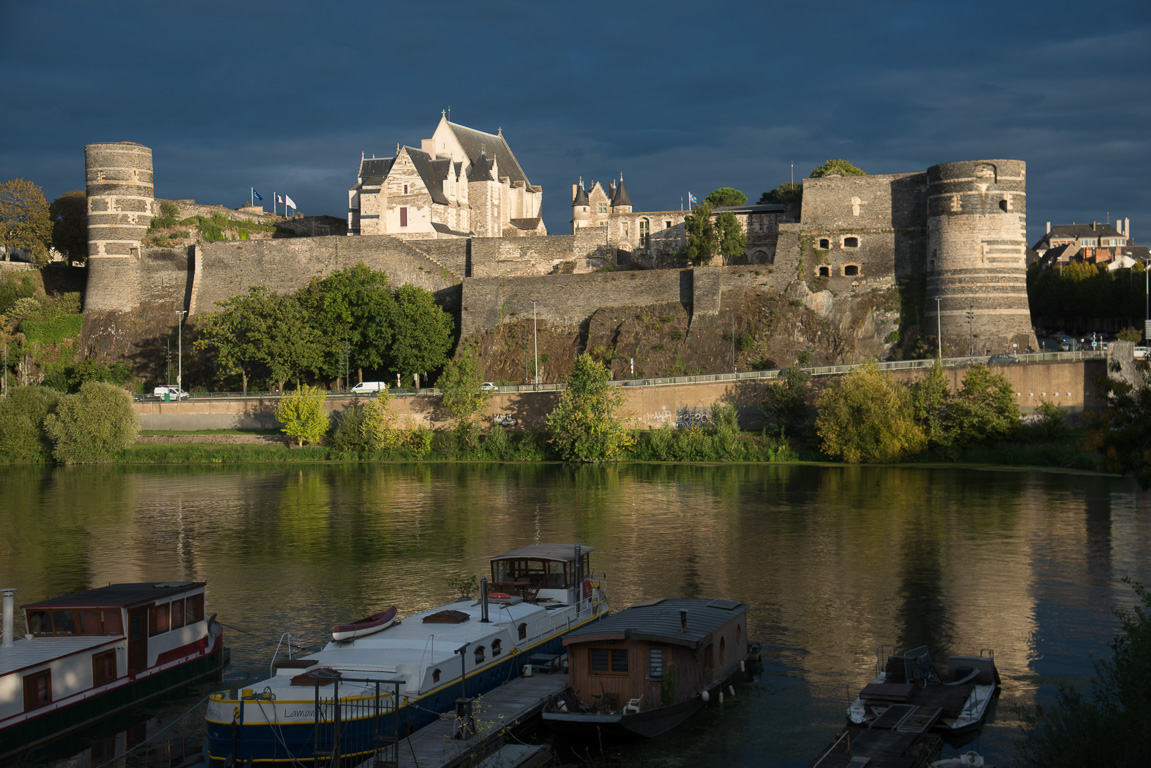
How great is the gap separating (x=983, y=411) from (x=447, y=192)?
43.8 meters

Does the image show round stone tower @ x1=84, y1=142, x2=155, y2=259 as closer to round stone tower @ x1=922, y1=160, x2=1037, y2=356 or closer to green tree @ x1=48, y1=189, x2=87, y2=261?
green tree @ x1=48, y1=189, x2=87, y2=261

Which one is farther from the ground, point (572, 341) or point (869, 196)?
point (869, 196)

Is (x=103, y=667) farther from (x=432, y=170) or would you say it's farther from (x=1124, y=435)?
(x=432, y=170)

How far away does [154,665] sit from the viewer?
65.7 ft

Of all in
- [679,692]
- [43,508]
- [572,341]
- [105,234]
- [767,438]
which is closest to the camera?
[679,692]

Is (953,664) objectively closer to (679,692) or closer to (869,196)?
(679,692)

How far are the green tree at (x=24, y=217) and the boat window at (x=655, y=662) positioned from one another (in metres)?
73.0

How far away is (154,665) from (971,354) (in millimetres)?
52255

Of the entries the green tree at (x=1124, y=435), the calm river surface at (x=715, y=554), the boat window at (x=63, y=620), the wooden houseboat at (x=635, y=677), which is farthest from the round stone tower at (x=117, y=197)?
the green tree at (x=1124, y=435)

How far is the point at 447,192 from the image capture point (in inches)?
3209

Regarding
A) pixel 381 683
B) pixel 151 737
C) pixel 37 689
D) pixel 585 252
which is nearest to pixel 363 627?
pixel 381 683

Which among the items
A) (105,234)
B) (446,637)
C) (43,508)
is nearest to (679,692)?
(446,637)

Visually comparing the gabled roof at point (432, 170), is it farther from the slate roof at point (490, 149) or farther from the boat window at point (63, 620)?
the boat window at point (63, 620)

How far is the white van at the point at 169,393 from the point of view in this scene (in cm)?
6712
